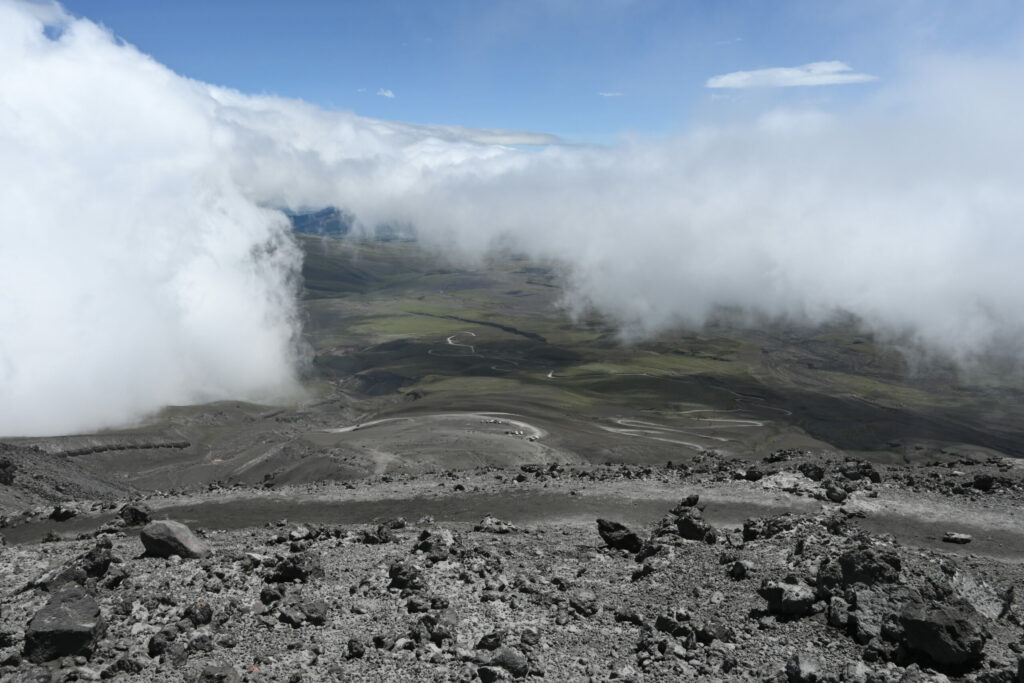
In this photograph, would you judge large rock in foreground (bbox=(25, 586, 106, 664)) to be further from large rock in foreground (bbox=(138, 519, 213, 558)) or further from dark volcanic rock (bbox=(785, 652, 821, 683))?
dark volcanic rock (bbox=(785, 652, 821, 683))

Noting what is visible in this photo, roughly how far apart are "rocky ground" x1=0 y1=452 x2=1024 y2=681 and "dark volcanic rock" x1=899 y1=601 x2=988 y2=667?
0.03 metres

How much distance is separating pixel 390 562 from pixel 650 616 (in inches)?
289

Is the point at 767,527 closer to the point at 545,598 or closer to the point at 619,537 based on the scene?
the point at 619,537

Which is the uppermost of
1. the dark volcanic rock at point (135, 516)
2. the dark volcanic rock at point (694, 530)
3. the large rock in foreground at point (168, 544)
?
the dark volcanic rock at point (694, 530)

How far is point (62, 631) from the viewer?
1384 centimetres

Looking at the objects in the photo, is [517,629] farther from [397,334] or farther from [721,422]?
[397,334]

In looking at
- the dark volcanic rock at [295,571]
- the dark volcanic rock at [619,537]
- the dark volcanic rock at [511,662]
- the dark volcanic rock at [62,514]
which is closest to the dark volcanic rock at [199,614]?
the dark volcanic rock at [295,571]

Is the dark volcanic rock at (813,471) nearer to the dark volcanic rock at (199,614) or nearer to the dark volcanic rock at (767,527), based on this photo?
the dark volcanic rock at (767,527)

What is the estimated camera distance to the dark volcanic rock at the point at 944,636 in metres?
12.4

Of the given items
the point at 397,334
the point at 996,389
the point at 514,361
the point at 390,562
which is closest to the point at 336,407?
the point at 514,361

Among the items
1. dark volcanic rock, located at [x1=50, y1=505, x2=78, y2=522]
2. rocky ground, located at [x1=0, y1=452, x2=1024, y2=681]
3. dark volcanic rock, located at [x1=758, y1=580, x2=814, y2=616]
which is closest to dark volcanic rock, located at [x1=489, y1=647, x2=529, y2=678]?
rocky ground, located at [x1=0, y1=452, x2=1024, y2=681]

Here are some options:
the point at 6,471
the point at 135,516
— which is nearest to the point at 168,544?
the point at 135,516

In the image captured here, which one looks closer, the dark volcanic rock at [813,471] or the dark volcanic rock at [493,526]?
the dark volcanic rock at [493,526]

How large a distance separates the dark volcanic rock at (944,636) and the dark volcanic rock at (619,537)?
8918mm
